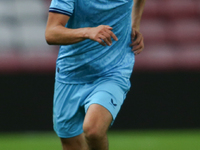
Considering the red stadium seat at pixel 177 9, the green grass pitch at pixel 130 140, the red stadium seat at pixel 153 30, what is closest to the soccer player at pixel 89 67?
the green grass pitch at pixel 130 140

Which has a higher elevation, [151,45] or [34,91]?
[151,45]

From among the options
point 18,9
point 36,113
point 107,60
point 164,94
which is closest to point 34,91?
point 36,113

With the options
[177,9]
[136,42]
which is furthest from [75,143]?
[177,9]

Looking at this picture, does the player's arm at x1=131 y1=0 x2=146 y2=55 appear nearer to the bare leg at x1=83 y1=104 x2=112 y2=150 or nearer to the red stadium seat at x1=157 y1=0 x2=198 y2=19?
the bare leg at x1=83 y1=104 x2=112 y2=150

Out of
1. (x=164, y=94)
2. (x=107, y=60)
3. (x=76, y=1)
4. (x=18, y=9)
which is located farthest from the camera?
(x=18, y=9)

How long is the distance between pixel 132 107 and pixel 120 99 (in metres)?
3.49

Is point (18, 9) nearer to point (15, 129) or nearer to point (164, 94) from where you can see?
point (15, 129)

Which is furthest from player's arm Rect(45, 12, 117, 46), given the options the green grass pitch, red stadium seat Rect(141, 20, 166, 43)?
red stadium seat Rect(141, 20, 166, 43)

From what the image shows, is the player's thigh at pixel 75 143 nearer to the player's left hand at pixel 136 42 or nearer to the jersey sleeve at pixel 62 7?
the player's left hand at pixel 136 42

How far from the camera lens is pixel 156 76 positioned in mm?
6809

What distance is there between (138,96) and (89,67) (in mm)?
3381

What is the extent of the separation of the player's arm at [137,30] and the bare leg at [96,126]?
80cm

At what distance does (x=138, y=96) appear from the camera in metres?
6.80

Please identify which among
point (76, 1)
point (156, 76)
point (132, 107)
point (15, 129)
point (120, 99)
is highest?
point (76, 1)
